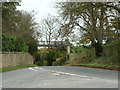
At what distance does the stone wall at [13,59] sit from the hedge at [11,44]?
27.3 inches

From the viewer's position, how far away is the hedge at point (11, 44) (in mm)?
31244

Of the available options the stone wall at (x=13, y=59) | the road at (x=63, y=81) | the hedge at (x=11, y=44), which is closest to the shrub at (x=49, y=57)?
the stone wall at (x=13, y=59)

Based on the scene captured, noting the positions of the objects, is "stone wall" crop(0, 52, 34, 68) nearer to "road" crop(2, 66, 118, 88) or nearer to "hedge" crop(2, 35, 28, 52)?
"hedge" crop(2, 35, 28, 52)

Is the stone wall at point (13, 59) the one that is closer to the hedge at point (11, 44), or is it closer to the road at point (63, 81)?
the hedge at point (11, 44)

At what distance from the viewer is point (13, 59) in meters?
33.7

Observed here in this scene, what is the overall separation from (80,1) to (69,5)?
104 inches

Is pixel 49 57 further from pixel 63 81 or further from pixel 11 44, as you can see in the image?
pixel 63 81

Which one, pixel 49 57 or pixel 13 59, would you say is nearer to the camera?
pixel 13 59

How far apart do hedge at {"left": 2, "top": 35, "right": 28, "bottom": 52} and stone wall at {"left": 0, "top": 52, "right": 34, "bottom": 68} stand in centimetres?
69

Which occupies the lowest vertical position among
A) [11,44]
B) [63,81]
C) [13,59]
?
[63,81]

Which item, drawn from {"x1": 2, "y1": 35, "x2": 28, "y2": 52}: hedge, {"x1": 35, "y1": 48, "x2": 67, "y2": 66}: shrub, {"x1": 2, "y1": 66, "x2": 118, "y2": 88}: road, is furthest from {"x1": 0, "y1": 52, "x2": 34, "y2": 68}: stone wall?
{"x1": 2, "y1": 66, "x2": 118, "y2": 88}: road

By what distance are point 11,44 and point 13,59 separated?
2.17m

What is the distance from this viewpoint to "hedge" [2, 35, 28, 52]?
31.2 m

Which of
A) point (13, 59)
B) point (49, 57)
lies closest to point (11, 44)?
point (13, 59)
